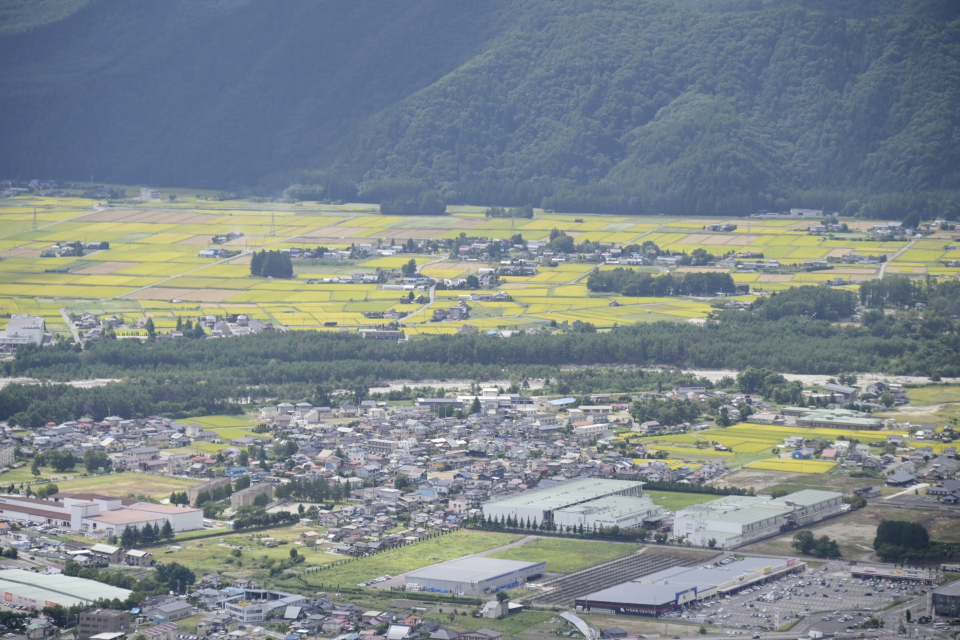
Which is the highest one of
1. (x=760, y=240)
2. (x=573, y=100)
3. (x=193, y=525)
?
(x=573, y=100)

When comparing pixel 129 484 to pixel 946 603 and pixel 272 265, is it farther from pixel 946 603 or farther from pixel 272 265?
pixel 272 265

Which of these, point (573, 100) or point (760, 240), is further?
point (573, 100)

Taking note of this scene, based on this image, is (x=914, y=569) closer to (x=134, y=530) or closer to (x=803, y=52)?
(x=134, y=530)

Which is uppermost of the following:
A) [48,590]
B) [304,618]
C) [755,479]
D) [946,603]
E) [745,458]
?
[745,458]

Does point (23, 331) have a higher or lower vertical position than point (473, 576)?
higher

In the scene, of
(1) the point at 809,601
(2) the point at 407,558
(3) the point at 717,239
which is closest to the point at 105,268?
(3) the point at 717,239

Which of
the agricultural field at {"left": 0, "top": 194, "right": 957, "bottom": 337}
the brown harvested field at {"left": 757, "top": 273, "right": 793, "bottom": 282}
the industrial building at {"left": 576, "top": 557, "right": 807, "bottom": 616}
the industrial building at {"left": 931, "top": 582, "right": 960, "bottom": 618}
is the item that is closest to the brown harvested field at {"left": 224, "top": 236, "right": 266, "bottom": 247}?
the agricultural field at {"left": 0, "top": 194, "right": 957, "bottom": 337}

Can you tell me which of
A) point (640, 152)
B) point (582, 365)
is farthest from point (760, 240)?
point (582, 365)

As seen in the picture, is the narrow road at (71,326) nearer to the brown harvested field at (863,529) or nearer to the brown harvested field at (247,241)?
the brown harvested field at (247,241)
